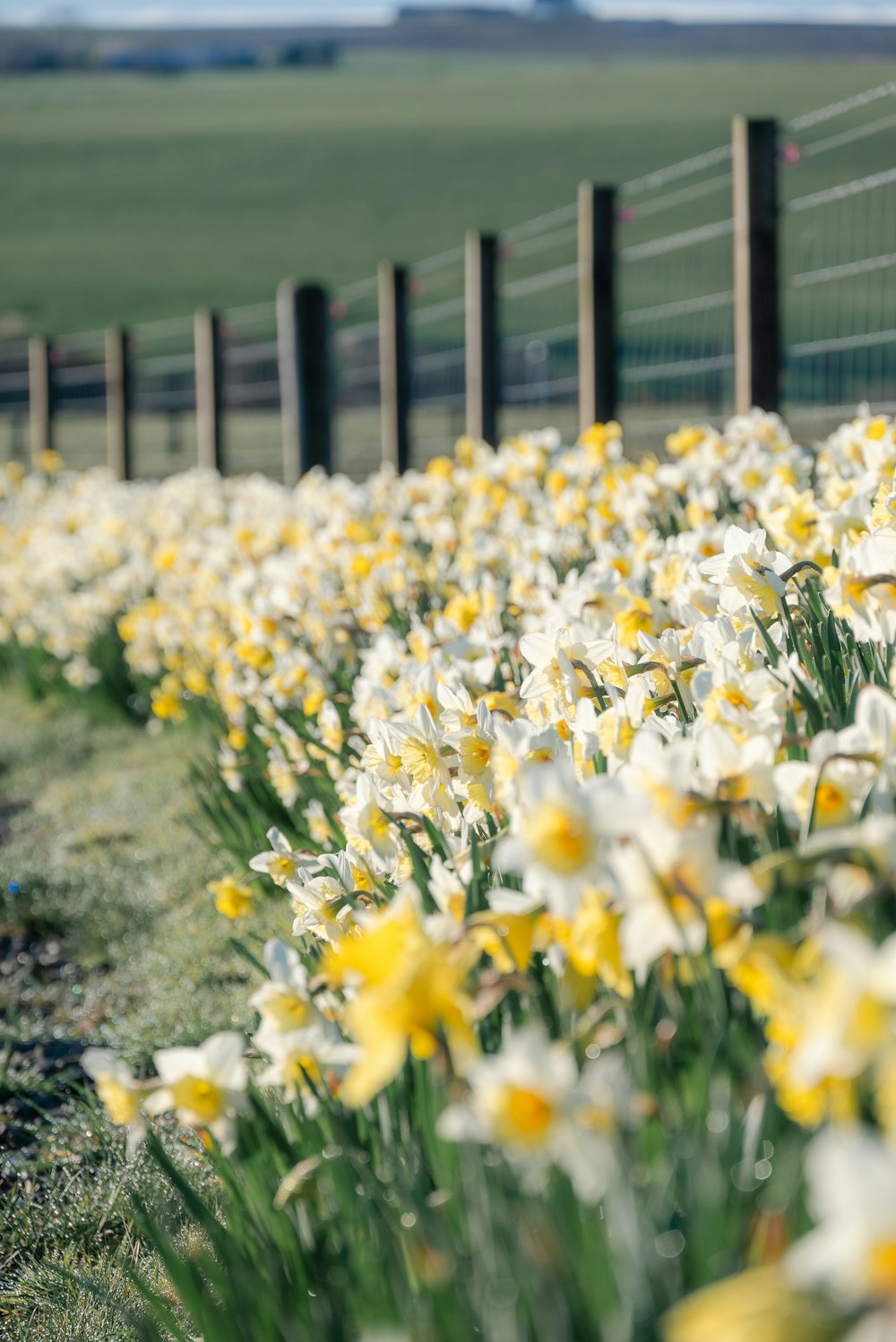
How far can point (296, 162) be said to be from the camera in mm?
50750

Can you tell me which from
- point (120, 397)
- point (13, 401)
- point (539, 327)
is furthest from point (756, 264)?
point (539, 327)

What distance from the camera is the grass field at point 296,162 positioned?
40188mm

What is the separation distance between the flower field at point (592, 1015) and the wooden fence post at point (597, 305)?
3823 millimetres

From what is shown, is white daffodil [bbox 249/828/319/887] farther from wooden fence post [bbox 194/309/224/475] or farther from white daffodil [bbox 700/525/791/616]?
wooden fence post [bbox 194/309/224/475]

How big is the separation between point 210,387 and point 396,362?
263 cm

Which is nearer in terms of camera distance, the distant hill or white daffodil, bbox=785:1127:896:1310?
white daffodil, bbox=785:1127:896:1310

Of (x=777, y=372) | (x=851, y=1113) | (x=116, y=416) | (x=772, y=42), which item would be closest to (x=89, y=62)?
(x=772, y=42)

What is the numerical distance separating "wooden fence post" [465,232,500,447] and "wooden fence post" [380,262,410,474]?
583mm

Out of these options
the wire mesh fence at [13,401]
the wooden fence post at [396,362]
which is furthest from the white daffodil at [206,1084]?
the wire mesh fence at [13,401]

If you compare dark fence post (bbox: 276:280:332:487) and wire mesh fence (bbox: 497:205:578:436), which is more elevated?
wire mesh fence (bbox: 497:205:578:436)

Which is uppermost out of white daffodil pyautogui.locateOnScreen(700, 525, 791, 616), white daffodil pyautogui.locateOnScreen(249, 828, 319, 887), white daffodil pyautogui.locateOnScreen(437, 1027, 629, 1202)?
white daffodil pyautogui.locateOnScreen(700, 525, 791, 616)

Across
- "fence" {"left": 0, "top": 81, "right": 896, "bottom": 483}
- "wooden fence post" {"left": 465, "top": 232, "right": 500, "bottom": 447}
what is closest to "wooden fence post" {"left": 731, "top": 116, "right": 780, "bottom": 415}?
"fence" {"left": 0, "top": 81, "right": 896, "bottom": 483}

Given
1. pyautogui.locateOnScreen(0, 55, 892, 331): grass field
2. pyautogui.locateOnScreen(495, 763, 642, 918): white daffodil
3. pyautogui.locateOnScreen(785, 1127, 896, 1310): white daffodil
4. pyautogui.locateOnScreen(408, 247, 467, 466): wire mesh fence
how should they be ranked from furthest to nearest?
pyautogui.locateOnScreen(0, 55, 892, 331): grass field < pyautogui.locateOnScreen(408, 247, 467, 466): wire mesh fence < pyautogui.locateOnScreen(495, 763, 642, 918): white daffodil < pyautogui.locateOnScreen(785, 1127, 896, 1310): white daffodil

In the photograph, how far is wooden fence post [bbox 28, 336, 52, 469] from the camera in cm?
1308
